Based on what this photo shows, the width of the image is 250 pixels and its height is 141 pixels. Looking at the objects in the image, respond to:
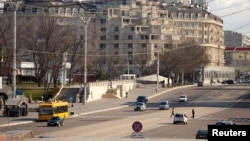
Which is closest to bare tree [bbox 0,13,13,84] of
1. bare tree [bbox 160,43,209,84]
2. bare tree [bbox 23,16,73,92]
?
bare tree [bbox 23,16,73,92]

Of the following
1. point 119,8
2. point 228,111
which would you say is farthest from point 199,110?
point 119,8

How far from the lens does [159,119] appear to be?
70562 millimetres

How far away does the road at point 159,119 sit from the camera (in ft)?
173

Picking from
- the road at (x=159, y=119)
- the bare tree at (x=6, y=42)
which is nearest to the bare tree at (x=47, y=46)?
the bare tree at (x=6, y=42)

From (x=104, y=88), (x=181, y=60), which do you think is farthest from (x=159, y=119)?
(x=181, y=60)

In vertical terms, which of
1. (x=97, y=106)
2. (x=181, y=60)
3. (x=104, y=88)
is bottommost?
(x=97, y=106)

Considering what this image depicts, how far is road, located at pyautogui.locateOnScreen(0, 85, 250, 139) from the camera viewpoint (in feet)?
173

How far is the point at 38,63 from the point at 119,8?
7472cm

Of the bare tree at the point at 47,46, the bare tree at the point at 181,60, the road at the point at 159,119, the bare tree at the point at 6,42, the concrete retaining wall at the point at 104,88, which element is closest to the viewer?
the road at the point at 159,119

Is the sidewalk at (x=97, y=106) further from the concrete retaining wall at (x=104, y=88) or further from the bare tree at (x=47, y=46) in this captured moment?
the bare tree at (x=47, y=46)

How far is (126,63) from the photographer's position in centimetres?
16612

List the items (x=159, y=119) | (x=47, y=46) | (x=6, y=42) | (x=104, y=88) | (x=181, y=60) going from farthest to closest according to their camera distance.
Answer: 1. (x=181, y=60)
2. (x=104, y=88)
3. (x=47, y=46)
4. (x=6, y=42)
5. (x=159, y=119)

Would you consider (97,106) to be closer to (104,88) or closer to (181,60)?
(104,88)

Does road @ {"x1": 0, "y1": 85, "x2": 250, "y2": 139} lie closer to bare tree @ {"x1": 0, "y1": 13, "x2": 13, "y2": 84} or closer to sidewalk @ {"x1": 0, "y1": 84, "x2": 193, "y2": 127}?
sidewalk @ {"x1": 0, "y1": 84, "x2": 193, "y2": 127}
